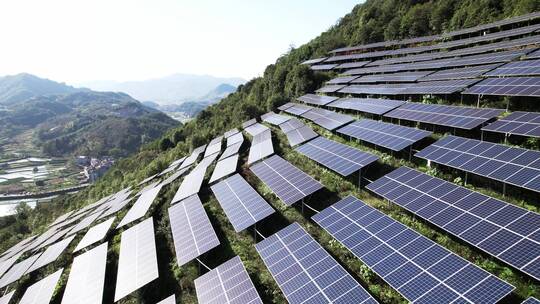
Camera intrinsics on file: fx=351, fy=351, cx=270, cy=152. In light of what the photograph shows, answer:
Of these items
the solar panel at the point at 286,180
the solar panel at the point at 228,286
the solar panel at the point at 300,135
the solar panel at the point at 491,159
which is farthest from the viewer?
the solar panel at the point at 300,135

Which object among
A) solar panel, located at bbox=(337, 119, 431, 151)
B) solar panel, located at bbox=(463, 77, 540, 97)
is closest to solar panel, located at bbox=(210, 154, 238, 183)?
solar panel, located at bbox=(337, 119, 431, 151)

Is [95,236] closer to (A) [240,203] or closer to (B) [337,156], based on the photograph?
(A) [240,203]

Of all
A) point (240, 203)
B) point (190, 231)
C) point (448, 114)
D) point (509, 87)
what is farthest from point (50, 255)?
point (509, 87)

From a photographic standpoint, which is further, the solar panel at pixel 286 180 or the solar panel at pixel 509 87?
the solar panel at pixel 509 87

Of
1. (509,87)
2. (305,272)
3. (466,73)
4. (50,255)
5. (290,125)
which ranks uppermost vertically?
(509,87)

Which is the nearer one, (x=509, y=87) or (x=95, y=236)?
(x=509, y=87)

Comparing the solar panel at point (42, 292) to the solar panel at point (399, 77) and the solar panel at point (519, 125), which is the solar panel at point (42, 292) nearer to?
the solar panel at point (519, 125)

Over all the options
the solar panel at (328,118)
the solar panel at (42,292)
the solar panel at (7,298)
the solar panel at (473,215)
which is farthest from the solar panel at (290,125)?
the solar panel at (7,298)
